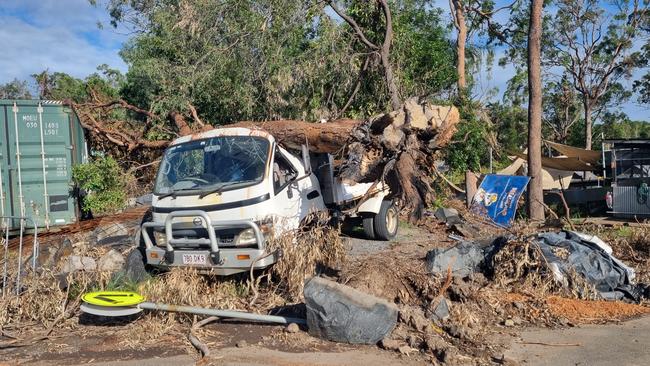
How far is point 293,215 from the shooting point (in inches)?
290

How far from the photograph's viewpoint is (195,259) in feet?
22.1

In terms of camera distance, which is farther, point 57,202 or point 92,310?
point 57,202

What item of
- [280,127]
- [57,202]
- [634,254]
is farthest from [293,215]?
[57,202]

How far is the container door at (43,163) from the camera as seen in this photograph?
10.8 m

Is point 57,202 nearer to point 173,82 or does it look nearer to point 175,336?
point 173,82

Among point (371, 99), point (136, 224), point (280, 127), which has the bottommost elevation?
point (136, 224)

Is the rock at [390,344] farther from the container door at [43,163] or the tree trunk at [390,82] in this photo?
the container door at [43,163]

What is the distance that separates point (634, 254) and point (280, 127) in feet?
18.5

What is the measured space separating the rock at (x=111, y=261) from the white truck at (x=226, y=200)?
1.06ft

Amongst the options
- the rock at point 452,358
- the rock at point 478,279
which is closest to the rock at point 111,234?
the rock at point 478,279

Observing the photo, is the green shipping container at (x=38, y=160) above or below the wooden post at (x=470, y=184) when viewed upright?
above

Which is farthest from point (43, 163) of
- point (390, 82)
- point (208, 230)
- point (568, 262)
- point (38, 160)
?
point (568, 262)

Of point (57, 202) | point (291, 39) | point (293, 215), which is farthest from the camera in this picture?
point (291, 39)

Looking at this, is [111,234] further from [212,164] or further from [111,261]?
[212,164]
